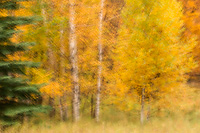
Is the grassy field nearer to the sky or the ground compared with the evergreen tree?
nearer to the ground

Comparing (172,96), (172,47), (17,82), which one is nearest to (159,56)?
(172,47)

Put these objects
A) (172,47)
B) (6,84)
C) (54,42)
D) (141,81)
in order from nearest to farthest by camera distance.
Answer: (6,84)
(172,47)
(141,81)
(54,42)

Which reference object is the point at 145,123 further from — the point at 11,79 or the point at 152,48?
the point at 11,79

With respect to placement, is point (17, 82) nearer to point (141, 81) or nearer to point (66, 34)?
point (66, 34)

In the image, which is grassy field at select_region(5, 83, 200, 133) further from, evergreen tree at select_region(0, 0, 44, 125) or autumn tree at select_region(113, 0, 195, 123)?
autumn tree at select_region(113, 0, 195, 123)

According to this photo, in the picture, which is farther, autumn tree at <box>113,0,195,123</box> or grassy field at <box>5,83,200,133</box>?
autumn tree at <box>113,0,195,123</box>

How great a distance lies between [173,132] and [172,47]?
4.05m

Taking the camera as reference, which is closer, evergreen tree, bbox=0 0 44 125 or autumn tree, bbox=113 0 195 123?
evergreen tree, bbox=0 0 44 125

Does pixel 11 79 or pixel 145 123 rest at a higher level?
pixel 11 79

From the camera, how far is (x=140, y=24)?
29.3ft

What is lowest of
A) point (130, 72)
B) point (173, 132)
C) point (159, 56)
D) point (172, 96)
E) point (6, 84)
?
point (173, 132)

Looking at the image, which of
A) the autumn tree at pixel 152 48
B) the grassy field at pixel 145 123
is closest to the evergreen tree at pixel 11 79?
the grassy field at pixel 145 123

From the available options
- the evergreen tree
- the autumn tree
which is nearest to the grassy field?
the evergreen tree

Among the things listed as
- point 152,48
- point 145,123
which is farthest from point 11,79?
point 145,123
